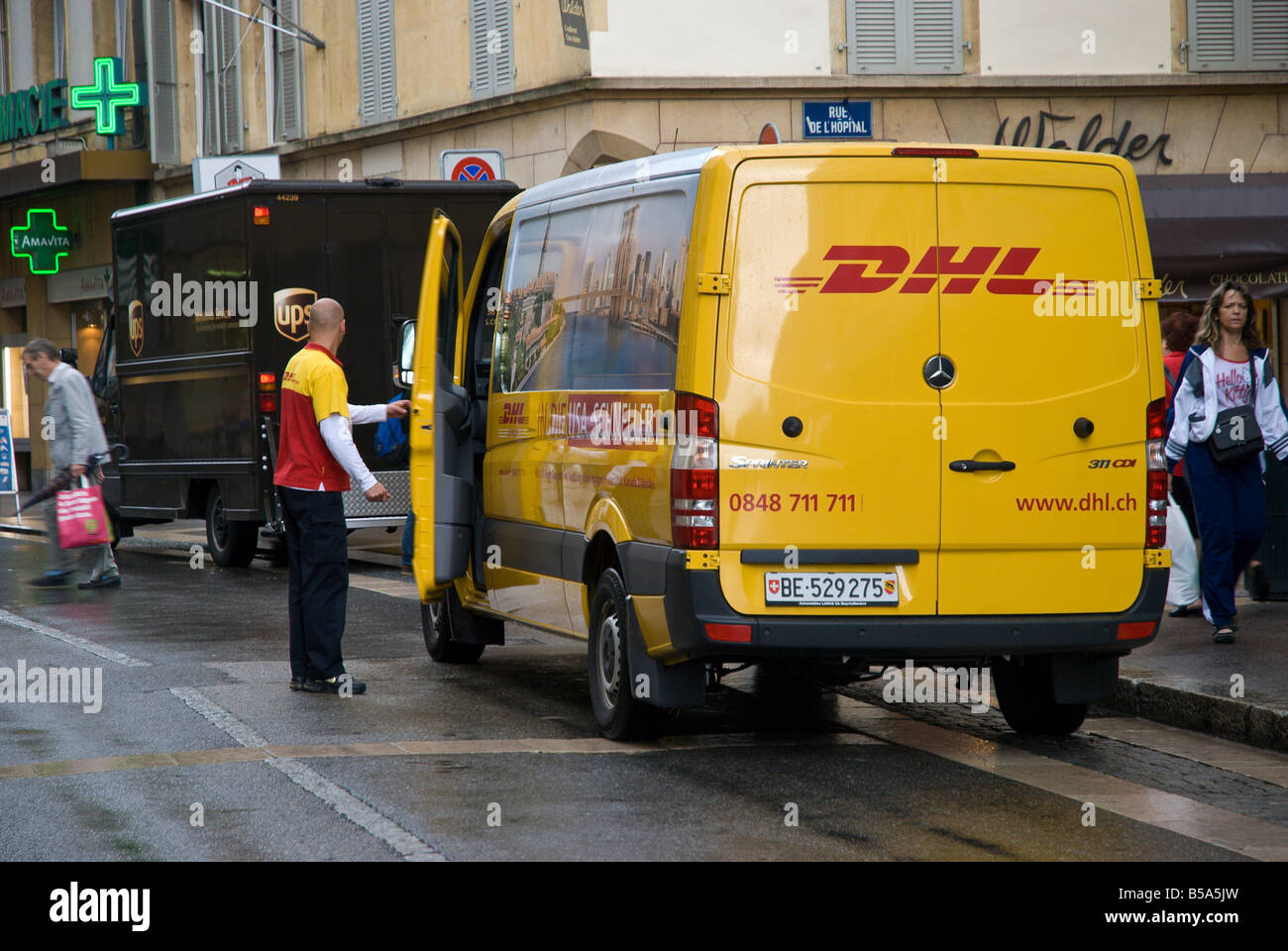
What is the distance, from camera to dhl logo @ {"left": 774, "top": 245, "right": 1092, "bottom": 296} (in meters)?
7.03

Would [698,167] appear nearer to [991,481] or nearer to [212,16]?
[991,481]

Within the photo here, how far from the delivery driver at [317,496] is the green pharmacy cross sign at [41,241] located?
82.5 ft

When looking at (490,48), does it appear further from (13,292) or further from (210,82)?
(13,292)

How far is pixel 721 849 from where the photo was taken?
5.77 m

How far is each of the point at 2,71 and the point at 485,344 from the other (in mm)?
28003

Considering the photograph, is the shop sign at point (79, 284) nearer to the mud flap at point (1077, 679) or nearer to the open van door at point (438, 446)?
the open van door at point (438, 446)

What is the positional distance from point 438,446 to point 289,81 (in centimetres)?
1831

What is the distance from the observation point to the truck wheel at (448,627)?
9844 millimetres

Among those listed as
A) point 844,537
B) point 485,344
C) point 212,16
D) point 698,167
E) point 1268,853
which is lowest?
point 1268,853

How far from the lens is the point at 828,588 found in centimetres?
701

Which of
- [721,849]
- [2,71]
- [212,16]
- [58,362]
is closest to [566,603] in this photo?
[721,849]

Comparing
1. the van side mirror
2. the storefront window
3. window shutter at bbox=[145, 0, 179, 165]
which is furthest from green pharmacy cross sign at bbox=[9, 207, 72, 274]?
the van side mirror

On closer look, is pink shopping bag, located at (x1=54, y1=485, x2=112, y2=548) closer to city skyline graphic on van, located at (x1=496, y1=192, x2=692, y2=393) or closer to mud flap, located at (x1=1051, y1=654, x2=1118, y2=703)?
city skyline graphic on van, located at (x1=496, y1=192, x2=692, y2=393)
